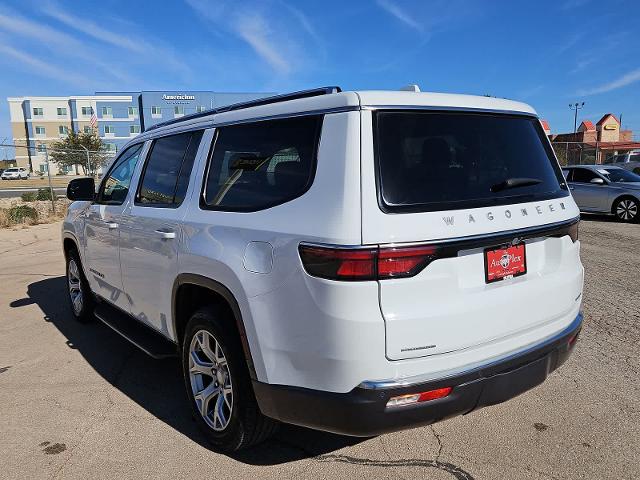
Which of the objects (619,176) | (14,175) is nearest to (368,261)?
(619,176)

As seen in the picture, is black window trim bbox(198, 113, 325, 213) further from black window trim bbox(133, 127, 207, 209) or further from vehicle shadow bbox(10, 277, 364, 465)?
vehicle shadow bbox(10, 277, 364, 465)

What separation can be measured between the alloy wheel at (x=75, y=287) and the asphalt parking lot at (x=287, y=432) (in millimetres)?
698

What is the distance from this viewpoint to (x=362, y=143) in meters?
2.25

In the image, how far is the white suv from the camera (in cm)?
217

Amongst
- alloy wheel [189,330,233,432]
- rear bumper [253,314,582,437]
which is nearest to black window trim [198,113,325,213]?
alloy wheel [189,330,233,432]

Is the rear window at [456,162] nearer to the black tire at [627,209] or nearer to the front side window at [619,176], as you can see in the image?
the black tire at [627,209]

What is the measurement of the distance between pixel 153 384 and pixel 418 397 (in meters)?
2.50

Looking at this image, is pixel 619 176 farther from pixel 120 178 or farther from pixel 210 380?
pixel 210 380

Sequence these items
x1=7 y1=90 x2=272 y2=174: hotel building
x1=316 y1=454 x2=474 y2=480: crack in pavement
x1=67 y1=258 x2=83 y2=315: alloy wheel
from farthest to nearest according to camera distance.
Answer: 1. x1=7 y1=90 x2=272 y2=174: hotel building
2. x1=67 y1=258 x2=83 y2=315: alloy wheel
3. x1=316 y1=454 x2=474 y2=480: crack in pavement

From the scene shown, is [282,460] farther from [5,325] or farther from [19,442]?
[5,325]

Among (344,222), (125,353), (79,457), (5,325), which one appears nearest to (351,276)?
(344,222)

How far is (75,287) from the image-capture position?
5684mm

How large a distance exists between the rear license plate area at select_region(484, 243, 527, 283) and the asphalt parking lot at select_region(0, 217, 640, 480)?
1.09 meters

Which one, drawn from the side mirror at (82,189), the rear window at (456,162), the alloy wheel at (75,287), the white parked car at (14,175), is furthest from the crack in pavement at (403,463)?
the white parked car at (14,175)
